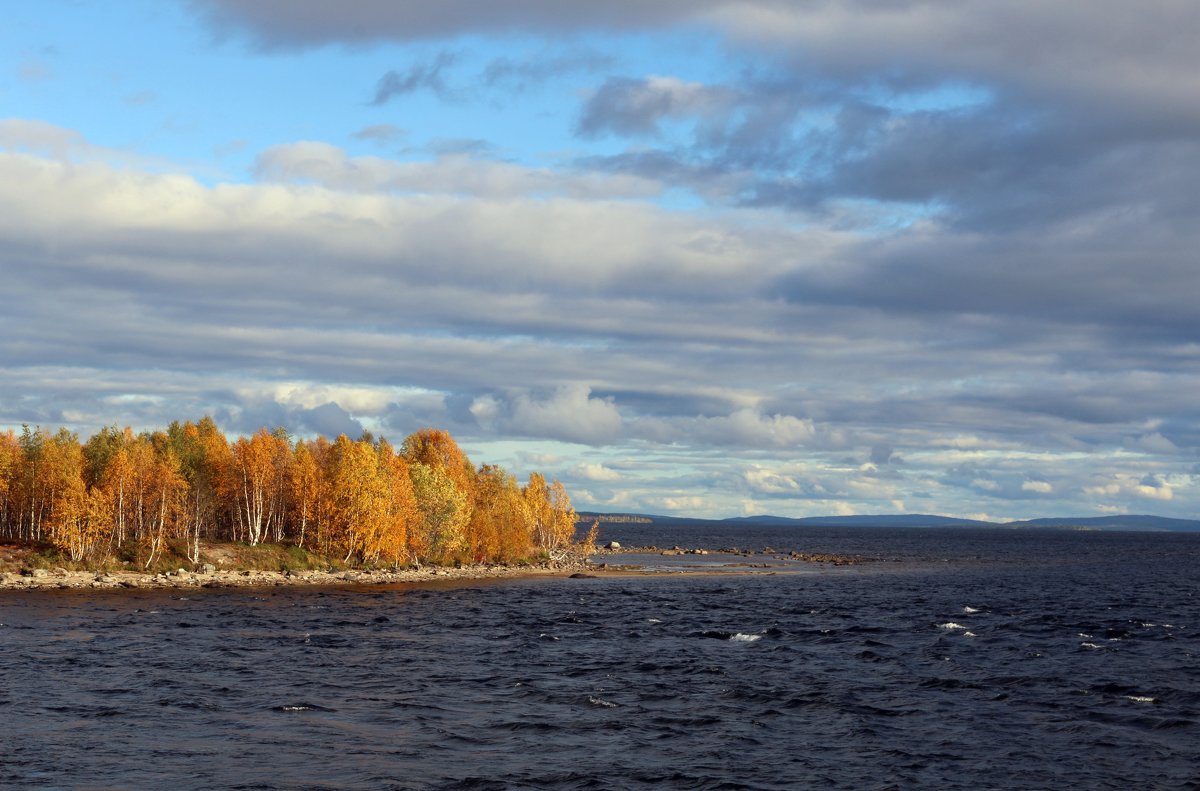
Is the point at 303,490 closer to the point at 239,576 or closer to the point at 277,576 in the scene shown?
the point at 277,576

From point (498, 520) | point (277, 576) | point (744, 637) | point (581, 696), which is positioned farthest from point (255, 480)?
point (581, 696)

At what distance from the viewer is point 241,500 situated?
470 ft

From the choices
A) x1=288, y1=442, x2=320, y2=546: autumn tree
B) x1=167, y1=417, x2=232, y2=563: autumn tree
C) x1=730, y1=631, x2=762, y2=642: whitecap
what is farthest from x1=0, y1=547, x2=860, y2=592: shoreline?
x1=730, y1=631, x2=762, y2=642: whitecap

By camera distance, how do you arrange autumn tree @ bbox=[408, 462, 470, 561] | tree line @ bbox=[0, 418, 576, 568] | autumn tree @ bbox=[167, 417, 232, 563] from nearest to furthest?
tree line @ bbox=[0, 418, 576, 568] < autumn tree @ bbox=[167, 417, 232, 563] < autumn tree @ bbox=[408, 462, 470, 561]

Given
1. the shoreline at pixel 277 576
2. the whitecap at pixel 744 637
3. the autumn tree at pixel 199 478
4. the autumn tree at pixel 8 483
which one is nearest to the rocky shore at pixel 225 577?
the shoreline at pixel 277 576

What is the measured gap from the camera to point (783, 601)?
363ft

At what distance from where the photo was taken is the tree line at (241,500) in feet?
391

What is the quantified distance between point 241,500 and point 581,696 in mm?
103724

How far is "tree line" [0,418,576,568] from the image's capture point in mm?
119312

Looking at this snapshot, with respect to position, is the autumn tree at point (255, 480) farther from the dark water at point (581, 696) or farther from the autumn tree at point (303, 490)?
the dark water at point (581, 696)

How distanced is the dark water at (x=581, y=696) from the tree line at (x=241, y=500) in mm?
24141

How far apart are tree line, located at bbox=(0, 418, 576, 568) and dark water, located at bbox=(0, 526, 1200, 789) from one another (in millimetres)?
24141

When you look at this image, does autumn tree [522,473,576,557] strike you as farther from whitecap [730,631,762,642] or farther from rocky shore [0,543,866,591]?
whitecap [730,631,762,642]

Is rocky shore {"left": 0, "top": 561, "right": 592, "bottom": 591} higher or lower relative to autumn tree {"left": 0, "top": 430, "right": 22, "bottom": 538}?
lower
